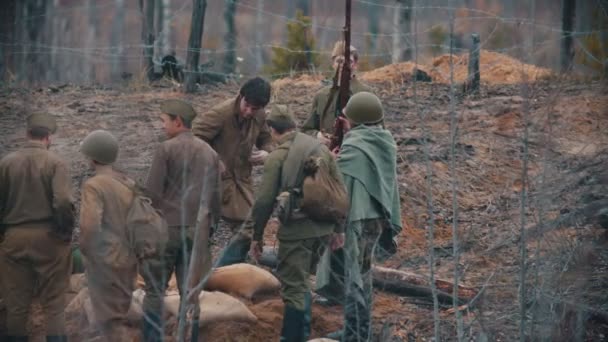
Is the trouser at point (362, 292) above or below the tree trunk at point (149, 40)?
below

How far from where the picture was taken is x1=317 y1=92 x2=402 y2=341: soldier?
24.5 ft

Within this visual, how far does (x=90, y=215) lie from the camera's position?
6.76 m

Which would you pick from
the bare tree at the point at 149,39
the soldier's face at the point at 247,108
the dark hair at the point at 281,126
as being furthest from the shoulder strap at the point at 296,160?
the bare tree at the point at 149,39

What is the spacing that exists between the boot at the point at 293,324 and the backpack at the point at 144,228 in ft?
2.98

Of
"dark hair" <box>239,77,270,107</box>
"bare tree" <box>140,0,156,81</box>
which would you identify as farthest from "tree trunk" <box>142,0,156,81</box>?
"dark hair" <box>239,77,270,107</box>

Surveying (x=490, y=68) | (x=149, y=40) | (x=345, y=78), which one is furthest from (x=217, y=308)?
(x=490, y=68)

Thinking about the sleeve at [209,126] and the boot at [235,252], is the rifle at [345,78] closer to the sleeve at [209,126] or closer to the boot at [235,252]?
the sleeve at [209,126]

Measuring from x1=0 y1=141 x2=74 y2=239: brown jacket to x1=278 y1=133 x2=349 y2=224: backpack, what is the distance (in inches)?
50.1

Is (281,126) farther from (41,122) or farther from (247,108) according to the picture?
(41,122)

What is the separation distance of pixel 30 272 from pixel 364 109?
7.35 feet

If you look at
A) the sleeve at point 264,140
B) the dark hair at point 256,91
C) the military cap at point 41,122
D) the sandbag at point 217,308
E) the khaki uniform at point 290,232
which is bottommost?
the sandbag at point 217,308

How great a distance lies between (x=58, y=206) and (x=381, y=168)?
1999 mm

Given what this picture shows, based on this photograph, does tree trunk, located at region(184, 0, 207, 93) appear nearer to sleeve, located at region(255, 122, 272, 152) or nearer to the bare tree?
the bare tree

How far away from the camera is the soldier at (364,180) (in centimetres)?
746
